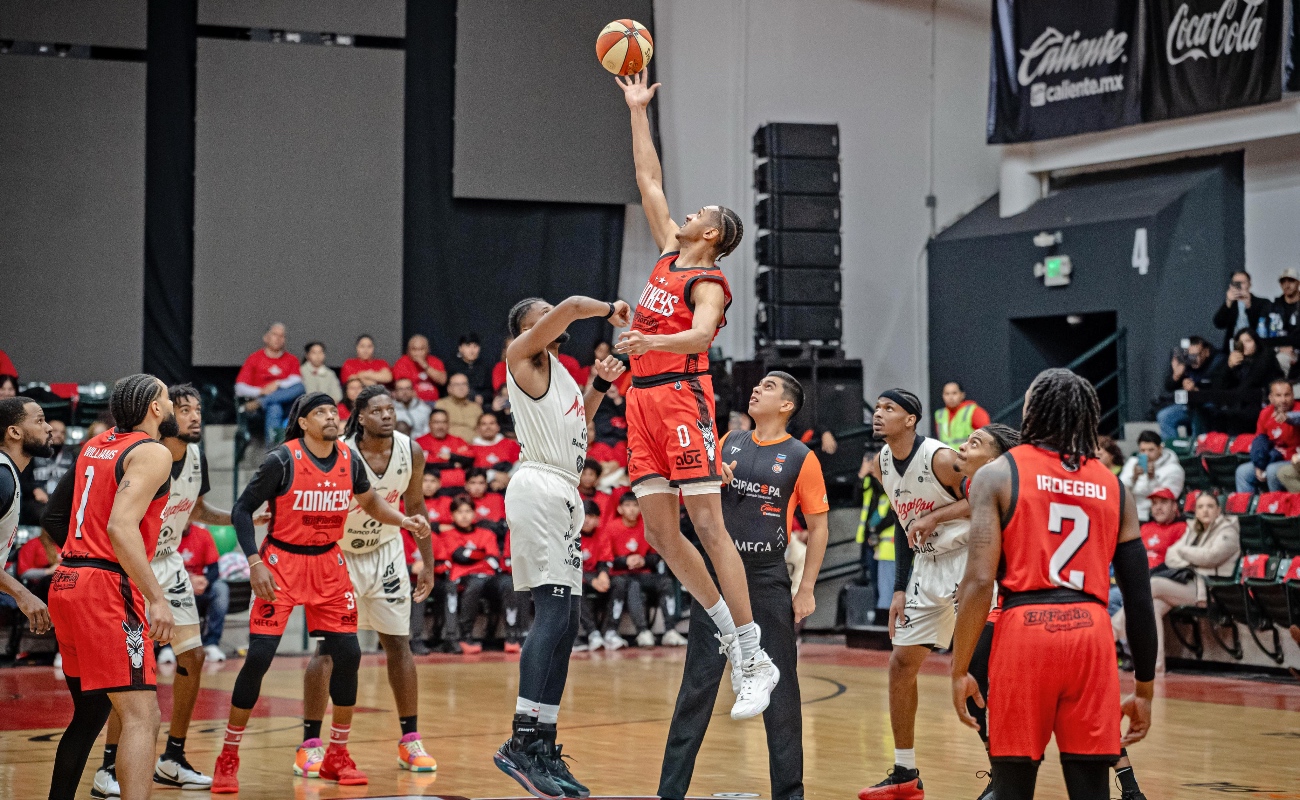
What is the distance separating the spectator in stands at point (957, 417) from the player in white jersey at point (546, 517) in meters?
10.5

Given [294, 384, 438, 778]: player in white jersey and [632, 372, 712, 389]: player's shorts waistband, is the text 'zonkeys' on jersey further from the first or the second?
[632, 372, 712, 389]: player's shorts waistband

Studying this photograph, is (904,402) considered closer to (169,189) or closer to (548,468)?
(548,468)

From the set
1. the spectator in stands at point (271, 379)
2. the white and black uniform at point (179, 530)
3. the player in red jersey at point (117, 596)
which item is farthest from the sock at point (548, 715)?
the spectator in stands at point (271, 379)

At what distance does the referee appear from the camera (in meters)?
6.07

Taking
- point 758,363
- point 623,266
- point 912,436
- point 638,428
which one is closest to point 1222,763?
point 912,436

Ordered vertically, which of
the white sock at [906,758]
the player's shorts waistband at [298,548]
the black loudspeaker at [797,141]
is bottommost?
the white sock at [906,758]

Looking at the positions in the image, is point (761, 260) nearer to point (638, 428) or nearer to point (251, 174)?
point (251, 174)

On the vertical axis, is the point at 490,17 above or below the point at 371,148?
above

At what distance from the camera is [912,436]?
7355 millimetres

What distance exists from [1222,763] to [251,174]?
13.0m

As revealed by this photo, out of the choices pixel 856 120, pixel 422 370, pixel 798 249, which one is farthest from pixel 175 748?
pixel 856 120

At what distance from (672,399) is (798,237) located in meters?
11.0

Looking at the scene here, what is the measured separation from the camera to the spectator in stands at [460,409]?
1605cm

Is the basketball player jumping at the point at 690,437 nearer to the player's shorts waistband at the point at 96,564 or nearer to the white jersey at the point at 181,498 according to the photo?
the player's shorts waistband at the point at 96,564
